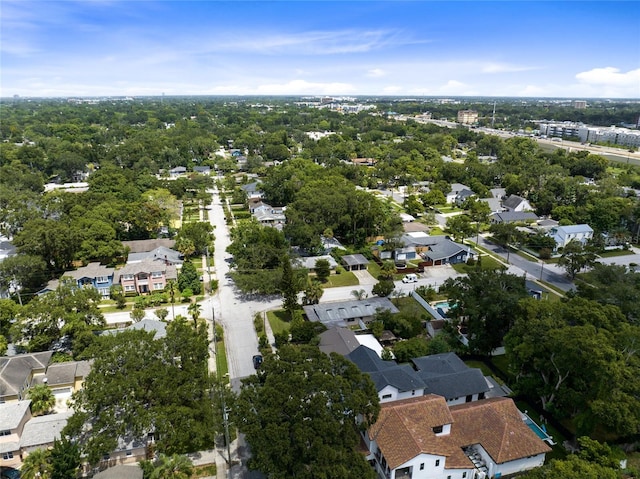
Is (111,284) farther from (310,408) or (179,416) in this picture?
(310,408)

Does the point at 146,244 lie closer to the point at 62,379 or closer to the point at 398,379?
the point at 62,379

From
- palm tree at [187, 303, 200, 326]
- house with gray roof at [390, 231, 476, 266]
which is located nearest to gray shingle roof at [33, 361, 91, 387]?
palm tree at [187, 303, 200, 326]

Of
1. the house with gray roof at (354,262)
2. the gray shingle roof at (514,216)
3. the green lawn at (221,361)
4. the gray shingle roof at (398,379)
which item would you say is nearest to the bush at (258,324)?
the green lawn at (221,361)

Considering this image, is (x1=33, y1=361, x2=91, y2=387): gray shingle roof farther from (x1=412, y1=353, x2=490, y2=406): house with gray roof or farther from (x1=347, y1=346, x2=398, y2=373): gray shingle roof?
(x1=412, y1=353, x2=490, y2=406): house with gray roof

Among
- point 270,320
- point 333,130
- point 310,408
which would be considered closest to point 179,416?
point 310,408

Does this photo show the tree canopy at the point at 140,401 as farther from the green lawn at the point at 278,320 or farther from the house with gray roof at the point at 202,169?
the house with gray roof at the point at 202,169

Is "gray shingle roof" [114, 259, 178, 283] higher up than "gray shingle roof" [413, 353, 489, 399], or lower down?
higher up
